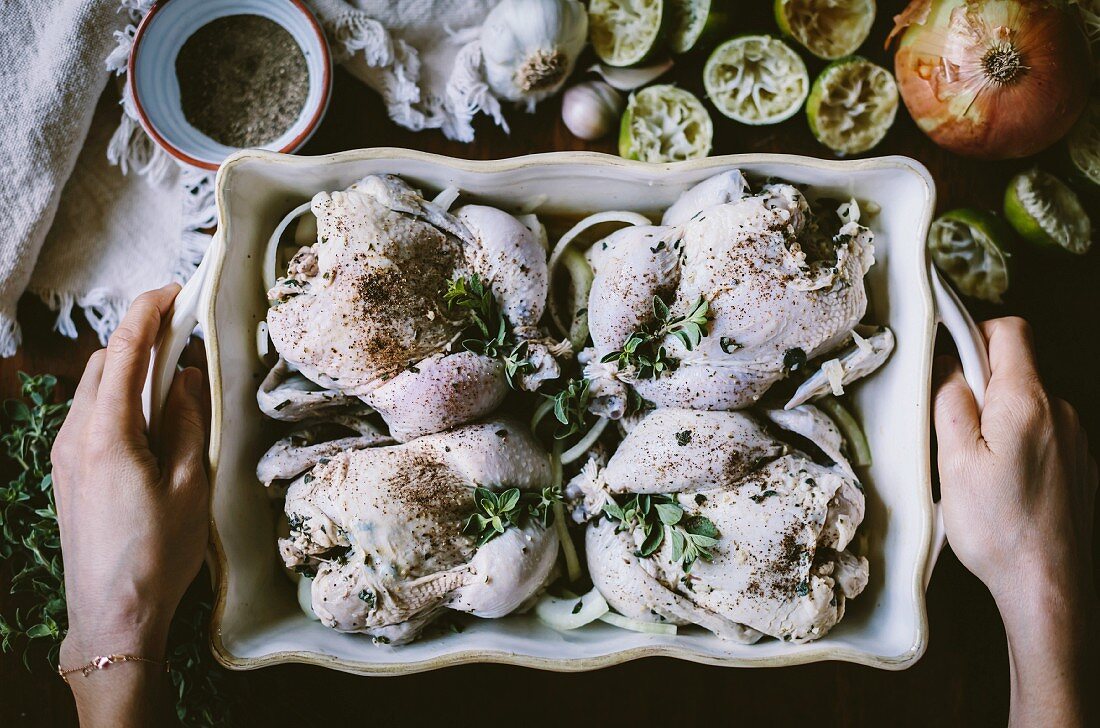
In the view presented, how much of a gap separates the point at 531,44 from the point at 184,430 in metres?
1.20

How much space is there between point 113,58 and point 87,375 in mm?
799

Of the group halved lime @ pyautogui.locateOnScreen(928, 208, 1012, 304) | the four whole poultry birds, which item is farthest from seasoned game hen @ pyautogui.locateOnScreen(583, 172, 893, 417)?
halved lime @ pyautogui.locateOnScreen(928, 208, 1012, 304)

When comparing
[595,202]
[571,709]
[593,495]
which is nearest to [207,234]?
[595,202]

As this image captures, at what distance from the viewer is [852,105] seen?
1.88m

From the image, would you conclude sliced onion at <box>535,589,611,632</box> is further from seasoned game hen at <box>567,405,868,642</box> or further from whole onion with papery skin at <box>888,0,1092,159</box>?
whole onion with papery skin at <box>888,0,1092,159</box>

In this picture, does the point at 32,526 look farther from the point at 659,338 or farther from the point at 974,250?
the point at 974,250

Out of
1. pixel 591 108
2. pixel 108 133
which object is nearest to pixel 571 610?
pixel 591 108

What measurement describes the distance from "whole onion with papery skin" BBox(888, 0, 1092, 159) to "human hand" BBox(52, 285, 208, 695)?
1848 mm

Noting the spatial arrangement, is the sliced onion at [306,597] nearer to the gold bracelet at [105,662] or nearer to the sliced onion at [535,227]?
the gold bracelet at [105,662]

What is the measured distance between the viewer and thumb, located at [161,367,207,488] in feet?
5.20

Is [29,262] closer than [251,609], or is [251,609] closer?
[251,609]

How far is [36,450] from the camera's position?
184 cm

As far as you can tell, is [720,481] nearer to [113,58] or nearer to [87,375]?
[87,375]

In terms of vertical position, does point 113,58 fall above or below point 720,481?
above
